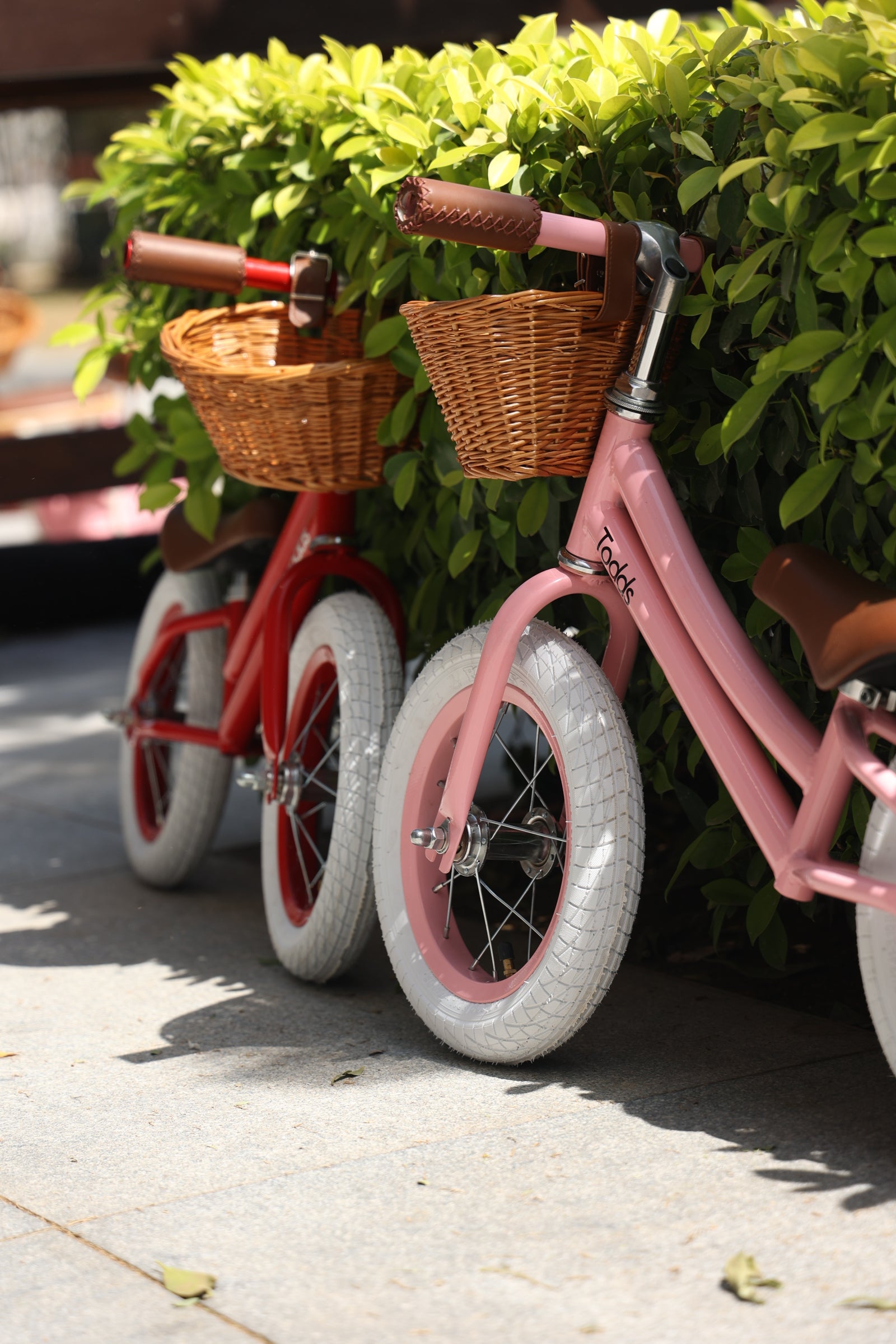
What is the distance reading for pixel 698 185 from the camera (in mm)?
2604

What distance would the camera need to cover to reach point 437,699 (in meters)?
3.01

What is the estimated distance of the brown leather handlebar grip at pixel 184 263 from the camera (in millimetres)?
3193

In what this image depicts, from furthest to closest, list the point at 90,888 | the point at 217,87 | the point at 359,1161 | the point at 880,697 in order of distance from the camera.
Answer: the point at 90,888 < the point at 217,87 < the point at 359,1161 < the point at 880,697

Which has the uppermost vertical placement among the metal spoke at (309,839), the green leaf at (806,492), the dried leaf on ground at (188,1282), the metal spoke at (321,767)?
the green leaf at (806,492)

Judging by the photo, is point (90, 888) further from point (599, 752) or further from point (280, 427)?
point (599, 752)

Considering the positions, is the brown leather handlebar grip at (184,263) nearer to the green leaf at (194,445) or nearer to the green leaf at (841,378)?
the green leaf at (194,445)

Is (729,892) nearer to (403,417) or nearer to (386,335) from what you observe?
(403,417)

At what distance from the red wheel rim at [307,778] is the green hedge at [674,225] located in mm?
254

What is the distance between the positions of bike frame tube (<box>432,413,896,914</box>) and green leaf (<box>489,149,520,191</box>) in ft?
1.45

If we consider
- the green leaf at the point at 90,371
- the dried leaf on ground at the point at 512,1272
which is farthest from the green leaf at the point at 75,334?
the dried leaf on ground at the point at 512,1272

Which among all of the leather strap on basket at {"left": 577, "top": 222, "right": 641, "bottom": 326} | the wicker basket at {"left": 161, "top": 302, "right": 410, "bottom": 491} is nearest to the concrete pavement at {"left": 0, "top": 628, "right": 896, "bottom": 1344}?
the wicker basket at {"left": 161, "top": 302, "right": 410, "bottom": 491}

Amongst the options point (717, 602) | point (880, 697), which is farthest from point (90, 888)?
point (880, 697)

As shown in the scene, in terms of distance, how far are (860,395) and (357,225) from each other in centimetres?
137

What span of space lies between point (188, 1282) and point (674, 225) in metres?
1.88
